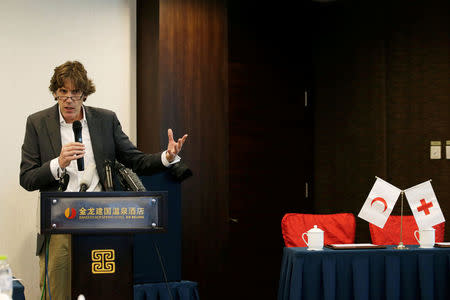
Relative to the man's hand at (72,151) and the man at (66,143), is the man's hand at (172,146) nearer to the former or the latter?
the man at (66,143)

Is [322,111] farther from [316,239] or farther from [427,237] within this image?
[316,239]

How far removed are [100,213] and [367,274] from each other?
175cm

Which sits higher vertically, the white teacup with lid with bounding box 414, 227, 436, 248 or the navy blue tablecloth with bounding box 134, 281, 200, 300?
the white teacup with lid with bounding box 414, 227, 436, 248

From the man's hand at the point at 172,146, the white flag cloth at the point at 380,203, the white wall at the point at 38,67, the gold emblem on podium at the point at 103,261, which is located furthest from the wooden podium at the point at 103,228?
the white wall at the point at 38,67

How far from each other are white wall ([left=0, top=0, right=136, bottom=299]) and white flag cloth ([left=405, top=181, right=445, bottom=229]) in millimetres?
2022

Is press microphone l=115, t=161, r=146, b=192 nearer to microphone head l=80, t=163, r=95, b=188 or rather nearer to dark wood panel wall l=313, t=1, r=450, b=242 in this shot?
microphone head l=80, t=163, r=95, b=188

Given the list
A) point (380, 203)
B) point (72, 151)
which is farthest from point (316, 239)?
point (72, 151)

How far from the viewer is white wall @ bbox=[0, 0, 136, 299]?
4305 mm

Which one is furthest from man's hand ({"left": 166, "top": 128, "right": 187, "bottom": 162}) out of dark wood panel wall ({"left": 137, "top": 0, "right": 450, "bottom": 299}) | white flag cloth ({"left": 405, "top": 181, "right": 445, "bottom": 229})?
dark wood panel wall ({"left": 137, "top": 0, "right": 450, "bottom": 299})

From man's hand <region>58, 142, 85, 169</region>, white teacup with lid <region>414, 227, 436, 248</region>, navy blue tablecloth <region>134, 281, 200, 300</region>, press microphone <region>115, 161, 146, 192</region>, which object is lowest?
navy blue tablecloth <region>134, 281, 200, 300</region>

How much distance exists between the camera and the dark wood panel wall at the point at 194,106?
4.54m

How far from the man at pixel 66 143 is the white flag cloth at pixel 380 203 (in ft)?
4.23

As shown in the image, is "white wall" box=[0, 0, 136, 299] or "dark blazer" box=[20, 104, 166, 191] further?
"white wall" box=[0, 0, 136, 299]

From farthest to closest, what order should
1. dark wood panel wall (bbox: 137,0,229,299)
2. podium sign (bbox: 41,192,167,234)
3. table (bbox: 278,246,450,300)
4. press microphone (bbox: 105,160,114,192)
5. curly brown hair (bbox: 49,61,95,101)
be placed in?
dark wood panel wall (bbox: 137,0,229,299) < table (bbox: 278,246,450,300) < curly brown hair (bbox: 49,61,95,101) < press microphone (bbox: 105,160,114,192) < podium sign (bbox: 41,192,167,234)
